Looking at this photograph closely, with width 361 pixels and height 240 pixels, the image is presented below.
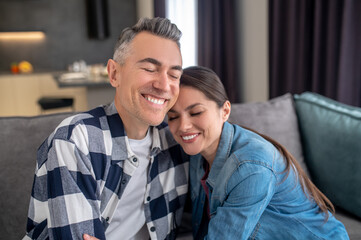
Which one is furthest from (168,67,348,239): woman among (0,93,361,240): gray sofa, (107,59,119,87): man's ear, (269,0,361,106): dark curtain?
(269,0,361,106): dark curtain

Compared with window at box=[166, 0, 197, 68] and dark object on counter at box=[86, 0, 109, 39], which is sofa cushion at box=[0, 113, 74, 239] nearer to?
window at box=[166, 0, 197, 68]

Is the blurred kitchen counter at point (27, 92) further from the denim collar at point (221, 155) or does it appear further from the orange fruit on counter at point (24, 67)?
the denim collar at point (221, 155)

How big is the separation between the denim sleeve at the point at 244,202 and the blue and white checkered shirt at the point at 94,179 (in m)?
0.31

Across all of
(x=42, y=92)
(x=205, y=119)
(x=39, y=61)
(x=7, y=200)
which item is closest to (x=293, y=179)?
(x=205, y=119)

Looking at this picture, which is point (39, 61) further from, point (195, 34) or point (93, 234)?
point (93, 234)

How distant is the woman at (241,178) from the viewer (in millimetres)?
1151

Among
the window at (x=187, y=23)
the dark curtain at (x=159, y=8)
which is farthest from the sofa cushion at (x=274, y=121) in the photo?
the dark curtain at (x=159, y=8)

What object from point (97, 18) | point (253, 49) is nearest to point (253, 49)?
point (253, 49)

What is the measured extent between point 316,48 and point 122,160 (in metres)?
2.07

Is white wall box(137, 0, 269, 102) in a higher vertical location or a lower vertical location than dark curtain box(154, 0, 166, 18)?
lower

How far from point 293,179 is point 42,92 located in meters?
5.04

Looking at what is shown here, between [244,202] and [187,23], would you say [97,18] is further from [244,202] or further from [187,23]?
[244,202]

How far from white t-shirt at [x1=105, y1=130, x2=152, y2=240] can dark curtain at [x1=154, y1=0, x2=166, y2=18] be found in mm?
4196

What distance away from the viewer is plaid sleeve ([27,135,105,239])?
1.09 meters
